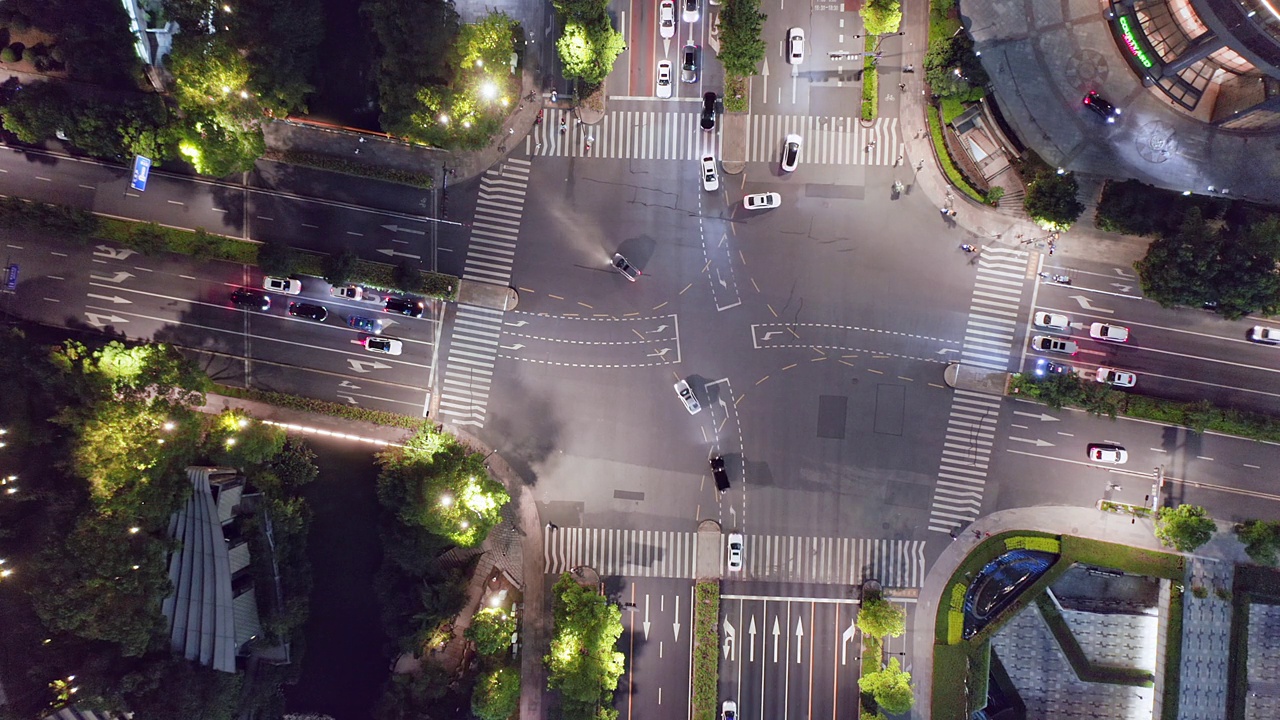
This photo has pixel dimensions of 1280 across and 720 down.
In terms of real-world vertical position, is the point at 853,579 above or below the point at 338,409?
below

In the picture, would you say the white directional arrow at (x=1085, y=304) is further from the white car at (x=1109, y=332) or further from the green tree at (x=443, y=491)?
the green tree at (x=443, y=491)

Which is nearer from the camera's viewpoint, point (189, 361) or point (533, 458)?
point (189, 361)

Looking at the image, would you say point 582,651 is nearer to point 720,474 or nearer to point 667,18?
point 720,474

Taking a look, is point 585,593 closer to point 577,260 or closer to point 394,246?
point 577,260

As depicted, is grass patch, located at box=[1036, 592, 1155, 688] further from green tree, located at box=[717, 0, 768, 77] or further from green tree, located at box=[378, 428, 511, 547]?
green tree, located at box=[717, 0, 768, 77]

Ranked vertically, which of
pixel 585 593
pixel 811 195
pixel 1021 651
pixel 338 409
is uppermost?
pixel 811 195

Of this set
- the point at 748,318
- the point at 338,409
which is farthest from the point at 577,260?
the point at 338,409
